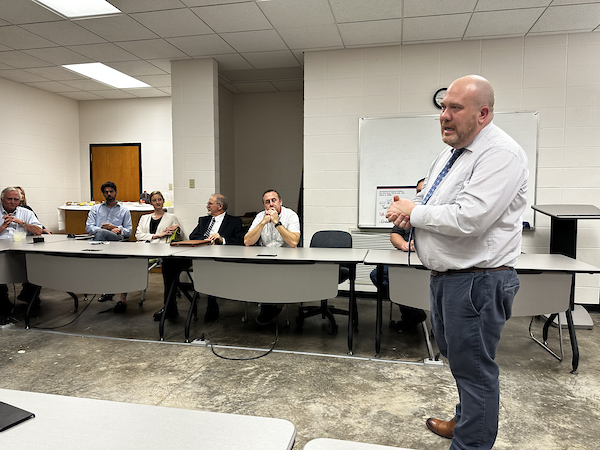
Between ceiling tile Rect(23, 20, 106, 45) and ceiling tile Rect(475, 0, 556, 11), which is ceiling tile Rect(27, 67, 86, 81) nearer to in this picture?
ceiling tile Rect(23, 20, 106, 45)

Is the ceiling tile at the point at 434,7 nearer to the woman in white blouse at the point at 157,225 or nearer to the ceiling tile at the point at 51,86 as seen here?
the woman in white blouse at the point at 157,225

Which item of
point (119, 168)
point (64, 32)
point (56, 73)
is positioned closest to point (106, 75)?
point (56, 73)

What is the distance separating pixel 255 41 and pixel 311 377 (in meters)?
3.67

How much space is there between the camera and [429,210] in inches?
59.2

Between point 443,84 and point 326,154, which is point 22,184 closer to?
point 326,154

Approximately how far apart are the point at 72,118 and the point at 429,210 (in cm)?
754

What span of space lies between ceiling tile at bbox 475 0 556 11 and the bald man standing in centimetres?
271

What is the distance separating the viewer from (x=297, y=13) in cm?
381

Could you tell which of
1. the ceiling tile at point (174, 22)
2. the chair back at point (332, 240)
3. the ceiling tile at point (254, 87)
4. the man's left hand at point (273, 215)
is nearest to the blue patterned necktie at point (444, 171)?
the man's left hand at point (273, 215)

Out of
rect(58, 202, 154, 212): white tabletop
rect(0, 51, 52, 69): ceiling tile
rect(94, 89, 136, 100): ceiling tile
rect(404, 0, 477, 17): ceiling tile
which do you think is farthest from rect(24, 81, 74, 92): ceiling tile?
rect(404, 0, 477, 17): ceiling tile

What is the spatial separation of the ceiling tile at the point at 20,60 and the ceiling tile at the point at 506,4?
5202 millimetres

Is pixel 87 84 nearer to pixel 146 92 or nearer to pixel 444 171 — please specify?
pixel 146 92

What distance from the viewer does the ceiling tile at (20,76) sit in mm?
5629

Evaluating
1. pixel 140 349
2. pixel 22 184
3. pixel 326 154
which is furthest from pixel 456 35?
pixel 22 184
